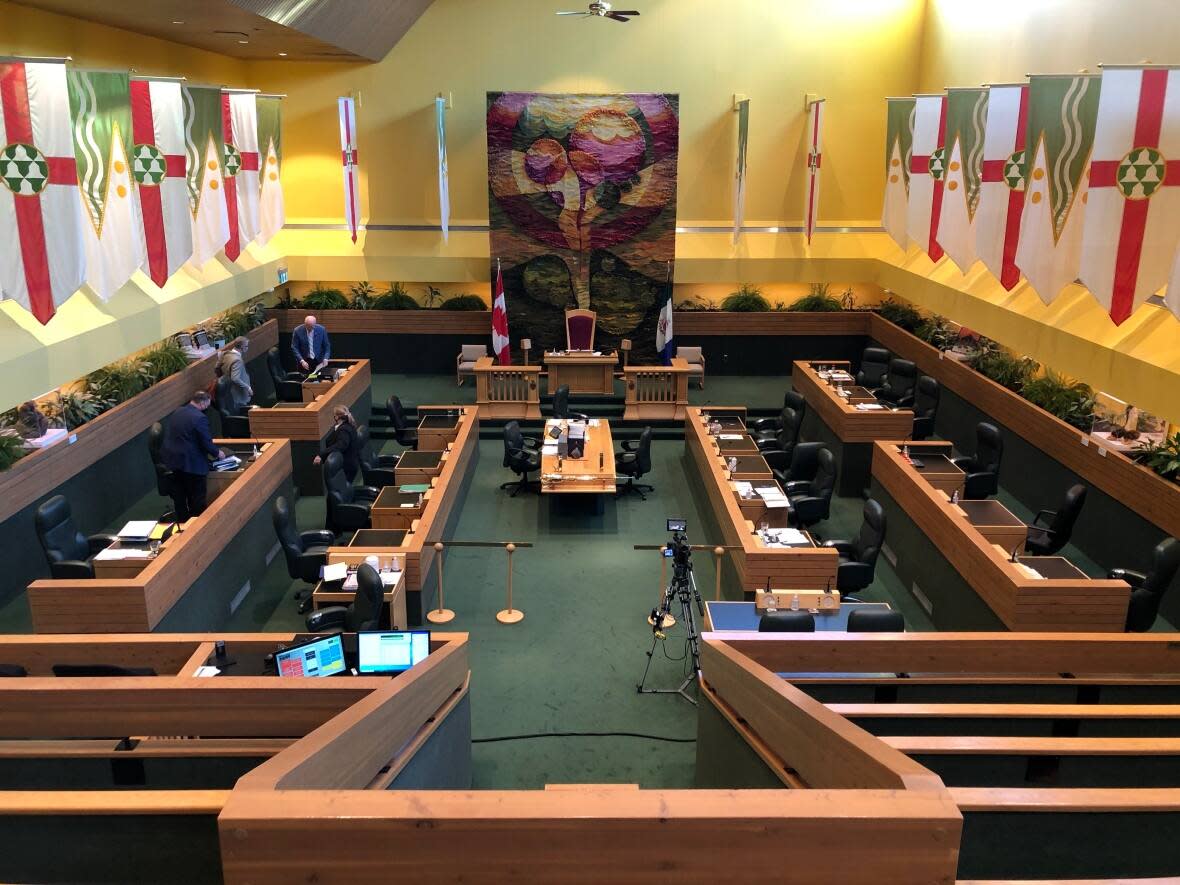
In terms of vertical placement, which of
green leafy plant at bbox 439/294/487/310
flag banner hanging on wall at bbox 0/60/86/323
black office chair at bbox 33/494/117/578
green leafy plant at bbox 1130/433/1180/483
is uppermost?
flag banner hanging on wall at bbox 0/60/86/323

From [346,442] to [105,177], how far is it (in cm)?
Result: 325

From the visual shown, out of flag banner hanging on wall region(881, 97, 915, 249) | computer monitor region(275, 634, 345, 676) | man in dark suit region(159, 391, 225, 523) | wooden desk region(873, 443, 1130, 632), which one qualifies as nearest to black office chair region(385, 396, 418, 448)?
man in dark suit region(159, 391, 225, 523)

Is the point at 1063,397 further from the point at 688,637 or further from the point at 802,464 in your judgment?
the point at 688,637

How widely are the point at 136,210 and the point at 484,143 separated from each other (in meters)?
7.81

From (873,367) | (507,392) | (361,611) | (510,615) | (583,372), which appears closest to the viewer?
(361,611)

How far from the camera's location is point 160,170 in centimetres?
909

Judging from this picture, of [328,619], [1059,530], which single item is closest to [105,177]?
[328,619]

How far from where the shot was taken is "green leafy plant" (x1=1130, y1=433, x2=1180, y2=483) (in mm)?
8039

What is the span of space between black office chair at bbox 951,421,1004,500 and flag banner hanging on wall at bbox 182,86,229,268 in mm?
8532

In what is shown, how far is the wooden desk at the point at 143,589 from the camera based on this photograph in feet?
21.1

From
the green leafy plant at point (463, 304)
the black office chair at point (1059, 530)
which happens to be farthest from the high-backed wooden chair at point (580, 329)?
the black office chair at point (1059, 530)

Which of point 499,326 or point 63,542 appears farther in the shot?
point 499,326

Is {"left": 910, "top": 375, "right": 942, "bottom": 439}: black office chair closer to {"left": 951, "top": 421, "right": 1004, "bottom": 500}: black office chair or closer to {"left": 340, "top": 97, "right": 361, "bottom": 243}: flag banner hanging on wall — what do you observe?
Answer: {"left": 951, "top": 421, "right": 1004, "bottom": 500}: black office chair

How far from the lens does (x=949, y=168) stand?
36.1 ft
